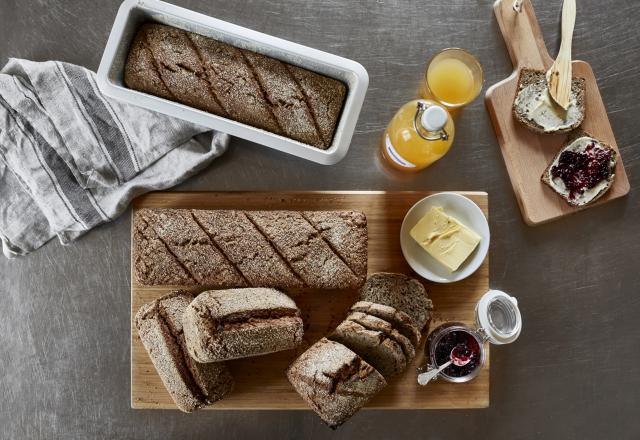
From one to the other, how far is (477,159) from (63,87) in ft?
4.83

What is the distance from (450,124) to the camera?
1670 millimetres

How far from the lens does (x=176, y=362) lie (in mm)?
1628

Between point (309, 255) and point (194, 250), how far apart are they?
0.36 meters

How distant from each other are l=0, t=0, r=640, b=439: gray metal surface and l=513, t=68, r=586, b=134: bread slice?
0.36 ft

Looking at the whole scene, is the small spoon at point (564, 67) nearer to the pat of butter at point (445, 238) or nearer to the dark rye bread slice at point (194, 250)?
the pat of butter at point (445, 238)

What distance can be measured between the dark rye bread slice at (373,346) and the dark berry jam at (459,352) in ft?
0.48

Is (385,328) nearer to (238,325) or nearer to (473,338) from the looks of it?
(473,338)

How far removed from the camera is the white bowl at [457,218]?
5.78 ft

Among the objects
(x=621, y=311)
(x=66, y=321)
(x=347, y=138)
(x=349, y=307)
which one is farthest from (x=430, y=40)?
(x=66, y=321)

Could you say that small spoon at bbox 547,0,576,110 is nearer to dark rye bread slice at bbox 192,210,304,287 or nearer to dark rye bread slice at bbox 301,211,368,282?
dark rye bread slice at bbox 301,211,368,282

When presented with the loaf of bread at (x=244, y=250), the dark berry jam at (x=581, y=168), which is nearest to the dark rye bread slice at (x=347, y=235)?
the loaf of bread at (x=244, y=250)

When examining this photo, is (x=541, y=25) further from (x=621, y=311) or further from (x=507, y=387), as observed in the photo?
(x=507, y=387)

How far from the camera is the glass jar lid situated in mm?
1707

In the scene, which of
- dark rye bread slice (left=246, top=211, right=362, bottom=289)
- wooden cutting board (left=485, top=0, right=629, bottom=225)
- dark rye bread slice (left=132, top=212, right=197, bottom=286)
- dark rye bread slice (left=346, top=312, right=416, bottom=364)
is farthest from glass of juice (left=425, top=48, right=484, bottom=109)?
dark rye bread slice (left=132, top=212, right=197, bottom=286)
